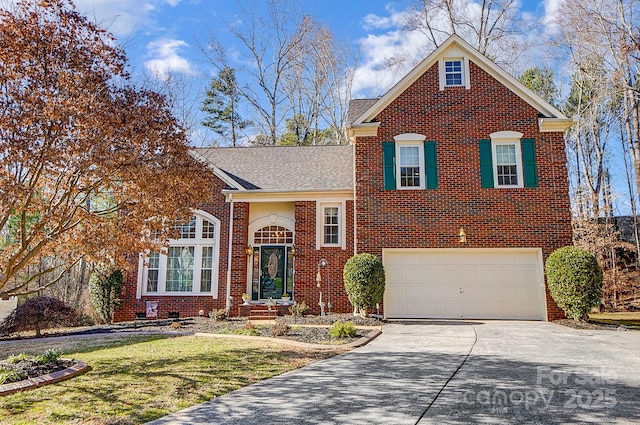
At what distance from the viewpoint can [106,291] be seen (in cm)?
1484

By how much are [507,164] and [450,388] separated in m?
10.2

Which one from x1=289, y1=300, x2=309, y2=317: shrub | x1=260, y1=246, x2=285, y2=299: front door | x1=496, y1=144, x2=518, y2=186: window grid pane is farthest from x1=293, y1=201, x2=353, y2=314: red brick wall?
x1=496, y1=144, x2=518, y2=186: window grid pane

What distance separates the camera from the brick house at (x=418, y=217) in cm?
1359

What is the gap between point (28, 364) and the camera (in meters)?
6.80

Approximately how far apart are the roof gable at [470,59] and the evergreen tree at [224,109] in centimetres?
1905

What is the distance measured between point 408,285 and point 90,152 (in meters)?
10.1

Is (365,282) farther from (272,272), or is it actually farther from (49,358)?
(49,358)

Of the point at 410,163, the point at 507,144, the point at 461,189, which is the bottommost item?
the point at 461,189

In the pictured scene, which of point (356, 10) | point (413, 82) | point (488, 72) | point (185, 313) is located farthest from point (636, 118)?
point (185, 313)

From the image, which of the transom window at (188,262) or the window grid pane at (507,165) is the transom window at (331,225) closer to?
the transom window at (188,262)

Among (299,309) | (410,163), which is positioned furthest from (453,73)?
(299,309)

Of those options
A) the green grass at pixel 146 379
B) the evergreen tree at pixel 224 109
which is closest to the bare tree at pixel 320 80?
the evergreen tree at pixel 224 109

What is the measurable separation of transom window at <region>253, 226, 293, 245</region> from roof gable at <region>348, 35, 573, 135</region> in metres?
4.37

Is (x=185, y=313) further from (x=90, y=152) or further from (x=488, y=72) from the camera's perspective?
(x=488, y=72)
